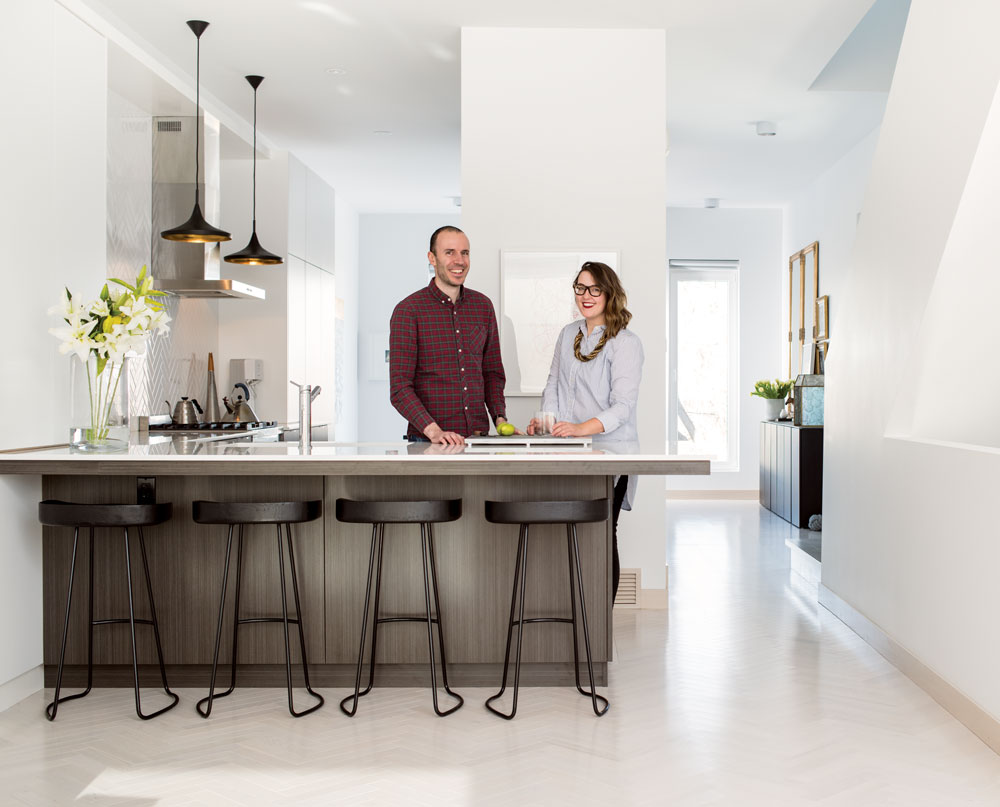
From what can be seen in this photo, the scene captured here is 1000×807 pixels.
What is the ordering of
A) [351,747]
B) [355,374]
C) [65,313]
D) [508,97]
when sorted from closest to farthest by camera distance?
[351,747]
[65,313]
[508,97]
[355,374]

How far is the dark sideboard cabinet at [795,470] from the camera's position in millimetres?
7570

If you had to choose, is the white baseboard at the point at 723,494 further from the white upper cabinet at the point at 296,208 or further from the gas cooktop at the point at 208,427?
the gas cooktop at the point at 208,427

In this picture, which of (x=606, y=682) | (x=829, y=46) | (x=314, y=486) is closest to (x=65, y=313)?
(x=314, y=486)

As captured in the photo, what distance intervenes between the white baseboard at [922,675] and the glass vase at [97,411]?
129 inches

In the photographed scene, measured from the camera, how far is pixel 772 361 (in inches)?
397

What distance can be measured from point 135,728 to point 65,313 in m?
1.57

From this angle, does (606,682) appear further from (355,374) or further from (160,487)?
(355,374)

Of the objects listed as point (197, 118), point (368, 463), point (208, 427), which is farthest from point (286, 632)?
point (197, 118)

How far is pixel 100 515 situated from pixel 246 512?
0.52 metres

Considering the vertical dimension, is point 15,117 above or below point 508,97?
below

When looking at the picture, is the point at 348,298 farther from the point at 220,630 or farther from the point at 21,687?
the point at 220,630

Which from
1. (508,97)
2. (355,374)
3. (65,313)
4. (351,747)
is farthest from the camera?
(355,374)

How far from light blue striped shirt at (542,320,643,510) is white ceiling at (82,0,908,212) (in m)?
1.83

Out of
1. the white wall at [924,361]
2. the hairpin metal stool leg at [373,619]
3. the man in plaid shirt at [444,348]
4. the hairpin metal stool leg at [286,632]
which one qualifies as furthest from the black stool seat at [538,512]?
the white wall at [924,361]
